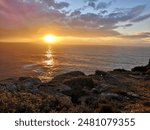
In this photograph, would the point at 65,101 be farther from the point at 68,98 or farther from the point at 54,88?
the point at 54,88

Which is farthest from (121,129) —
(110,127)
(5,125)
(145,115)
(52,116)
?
(5,125)

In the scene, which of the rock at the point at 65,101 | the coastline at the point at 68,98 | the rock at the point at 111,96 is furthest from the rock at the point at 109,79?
the rock at the point at 65,101

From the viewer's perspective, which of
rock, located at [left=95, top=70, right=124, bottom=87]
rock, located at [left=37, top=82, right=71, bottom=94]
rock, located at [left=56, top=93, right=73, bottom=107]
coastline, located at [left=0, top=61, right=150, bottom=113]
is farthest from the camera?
rock, located at [left=95, top=70, right=124, bottom=87]

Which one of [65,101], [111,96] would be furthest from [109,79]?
[65,101]

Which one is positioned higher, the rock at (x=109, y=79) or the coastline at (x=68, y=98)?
the coastline at (x=68, y=98)

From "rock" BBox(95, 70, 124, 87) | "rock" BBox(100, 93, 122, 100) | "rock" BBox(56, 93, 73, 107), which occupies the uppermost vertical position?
"rock" BBox(56, 93, 73, 107)

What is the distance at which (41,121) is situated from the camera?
596 centimetres

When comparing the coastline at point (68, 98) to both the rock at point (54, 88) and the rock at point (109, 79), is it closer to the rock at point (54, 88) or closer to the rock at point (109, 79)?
the rock at point (54, 88)

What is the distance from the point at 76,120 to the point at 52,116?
1.76 ft

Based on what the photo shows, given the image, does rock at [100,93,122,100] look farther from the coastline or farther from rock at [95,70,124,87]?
rock at [95,70,124,87]

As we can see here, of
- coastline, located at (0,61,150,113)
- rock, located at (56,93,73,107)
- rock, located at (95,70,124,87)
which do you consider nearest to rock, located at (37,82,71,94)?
coastline, located at (0,61,150,113)

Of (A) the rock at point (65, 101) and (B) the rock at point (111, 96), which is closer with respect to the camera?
(A) the rock at point (65, 101)

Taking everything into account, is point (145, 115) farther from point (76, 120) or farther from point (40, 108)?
point (40, 108)

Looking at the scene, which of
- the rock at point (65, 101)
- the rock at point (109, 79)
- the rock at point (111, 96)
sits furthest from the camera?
the rock at point (109, 79)
